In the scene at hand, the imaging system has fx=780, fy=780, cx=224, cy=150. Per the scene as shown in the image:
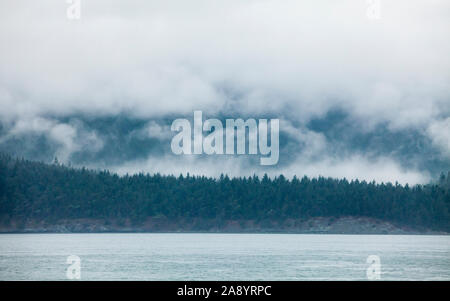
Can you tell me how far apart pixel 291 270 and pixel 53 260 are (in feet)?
140

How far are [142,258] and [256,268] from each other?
94.2 feet
